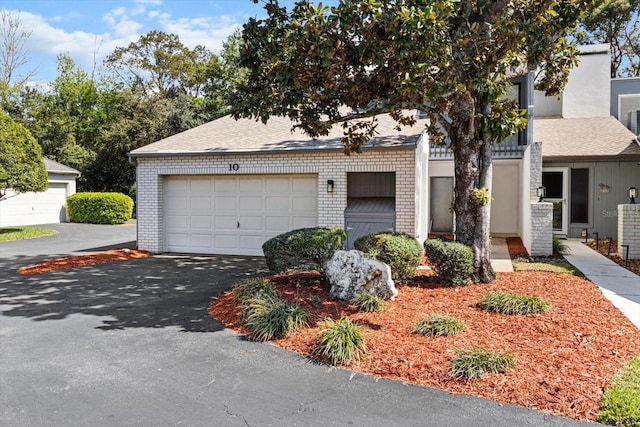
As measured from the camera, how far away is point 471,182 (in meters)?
7.94

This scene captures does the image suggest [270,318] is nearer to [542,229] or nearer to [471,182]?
[471,182]

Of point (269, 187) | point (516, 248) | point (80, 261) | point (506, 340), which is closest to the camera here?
point (506, 340)

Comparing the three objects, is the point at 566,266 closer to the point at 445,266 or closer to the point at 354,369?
the point at 445,266

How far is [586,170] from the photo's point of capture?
14.6 metres

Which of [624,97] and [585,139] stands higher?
[624,97]

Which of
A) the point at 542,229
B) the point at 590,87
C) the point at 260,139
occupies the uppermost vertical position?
the point at 590,87

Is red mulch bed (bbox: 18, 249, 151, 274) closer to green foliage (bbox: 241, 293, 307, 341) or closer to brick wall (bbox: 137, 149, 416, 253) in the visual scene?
brick wall (bbox: 137, 149, 416, 253)

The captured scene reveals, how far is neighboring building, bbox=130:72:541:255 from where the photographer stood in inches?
424

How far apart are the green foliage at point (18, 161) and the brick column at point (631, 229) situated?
1989 centimetres

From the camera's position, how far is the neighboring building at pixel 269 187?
10766 mm

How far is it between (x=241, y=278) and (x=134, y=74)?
3314cm

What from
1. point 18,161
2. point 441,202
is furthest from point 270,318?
point 18,161

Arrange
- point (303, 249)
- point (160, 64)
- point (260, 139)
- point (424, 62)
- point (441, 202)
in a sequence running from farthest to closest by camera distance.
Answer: point (160, 64) → point (441, 202) → point (260, 139) → point (303, 249) → point (424, 62)

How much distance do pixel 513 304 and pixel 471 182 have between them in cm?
265
